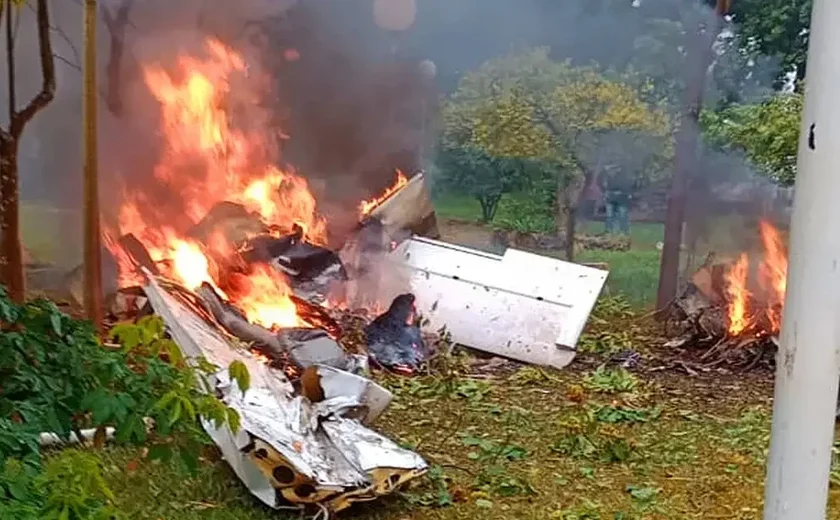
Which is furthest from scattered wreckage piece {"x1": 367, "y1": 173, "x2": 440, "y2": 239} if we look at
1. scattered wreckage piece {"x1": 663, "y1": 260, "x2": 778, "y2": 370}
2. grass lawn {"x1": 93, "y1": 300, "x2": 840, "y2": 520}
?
scattered wreckage piece {"x1": 663, "y1": 260, "x2": 778, "y2": 370}

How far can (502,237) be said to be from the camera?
857cm

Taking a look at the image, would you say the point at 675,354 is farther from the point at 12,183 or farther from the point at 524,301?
Result: the point at 12,183

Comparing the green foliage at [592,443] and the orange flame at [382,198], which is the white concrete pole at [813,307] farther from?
the orange flame at [382,198]

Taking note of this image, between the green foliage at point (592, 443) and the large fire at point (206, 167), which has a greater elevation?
the large fire at point (206, 167)

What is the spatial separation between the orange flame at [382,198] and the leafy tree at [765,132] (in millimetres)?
2697

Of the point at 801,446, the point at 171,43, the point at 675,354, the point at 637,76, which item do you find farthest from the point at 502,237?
the point at 801,446

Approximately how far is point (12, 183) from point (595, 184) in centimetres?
512

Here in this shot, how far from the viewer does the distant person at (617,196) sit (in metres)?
8.21

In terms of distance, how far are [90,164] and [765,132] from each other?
16.1 feet

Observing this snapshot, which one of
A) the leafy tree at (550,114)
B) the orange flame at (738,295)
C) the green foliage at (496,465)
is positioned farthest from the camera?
the leafy tree at (550,114)

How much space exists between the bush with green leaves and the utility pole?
2804 mm

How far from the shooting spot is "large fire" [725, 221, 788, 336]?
249 inches

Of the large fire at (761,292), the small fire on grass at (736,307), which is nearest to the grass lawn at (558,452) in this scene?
the small fire on grass at (736,307)

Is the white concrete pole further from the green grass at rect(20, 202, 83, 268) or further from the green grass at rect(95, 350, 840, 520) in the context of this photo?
the green grass at rect(20, 202, 83, 268)
